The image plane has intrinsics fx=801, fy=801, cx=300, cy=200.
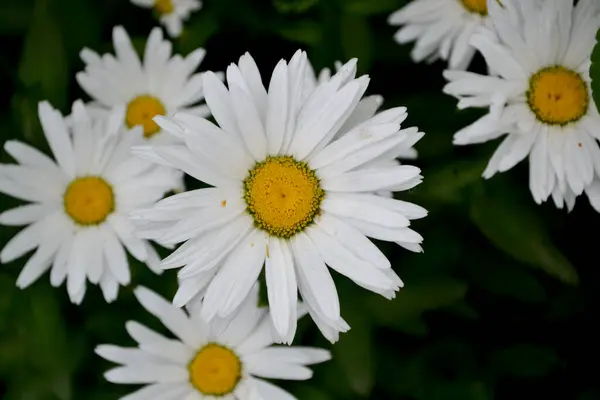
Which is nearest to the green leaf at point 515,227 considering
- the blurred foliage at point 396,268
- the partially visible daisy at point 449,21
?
→ the blurred foliage at point 396,268

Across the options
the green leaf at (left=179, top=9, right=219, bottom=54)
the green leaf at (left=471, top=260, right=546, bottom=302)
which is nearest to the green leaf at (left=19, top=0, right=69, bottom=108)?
the green leaf at (left=179, top=9, right=219, bottom=54)

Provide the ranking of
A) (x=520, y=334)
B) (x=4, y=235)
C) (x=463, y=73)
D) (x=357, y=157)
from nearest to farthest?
(x=357, y=157) → (x=463, y=73) → (x=4, y=235) → (x=520, y=334)

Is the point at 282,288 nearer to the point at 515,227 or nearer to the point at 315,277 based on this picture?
the point at 315,277

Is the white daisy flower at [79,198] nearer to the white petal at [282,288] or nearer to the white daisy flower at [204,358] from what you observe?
the white daisy flower at [204,358]

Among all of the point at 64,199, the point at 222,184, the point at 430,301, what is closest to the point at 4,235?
the point at 64,199

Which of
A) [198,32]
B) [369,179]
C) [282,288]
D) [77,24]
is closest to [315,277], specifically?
[282,288]

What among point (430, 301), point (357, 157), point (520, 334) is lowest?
point (520, 334)

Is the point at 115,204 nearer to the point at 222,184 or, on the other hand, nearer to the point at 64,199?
the point at 64,199
